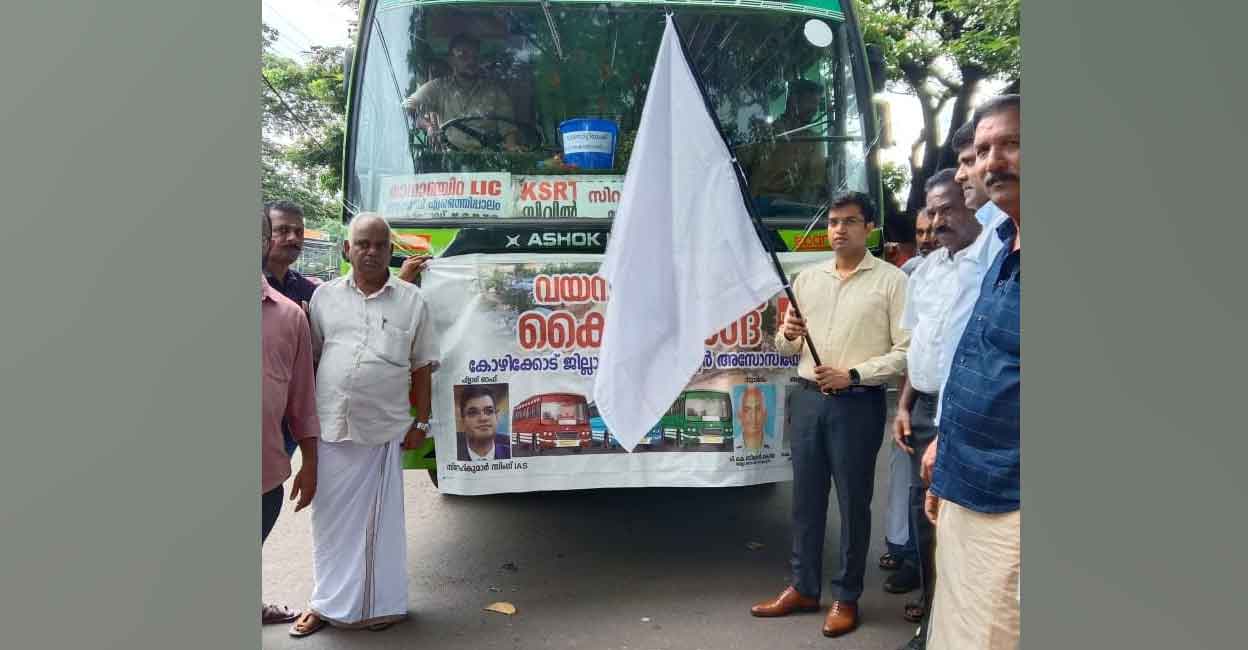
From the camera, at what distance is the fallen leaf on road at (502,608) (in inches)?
166

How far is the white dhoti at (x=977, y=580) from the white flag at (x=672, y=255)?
1225 millimetres

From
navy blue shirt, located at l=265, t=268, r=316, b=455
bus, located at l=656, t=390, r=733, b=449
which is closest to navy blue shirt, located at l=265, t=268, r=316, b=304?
navy blue shirt, located at l=265, t=268, r=316, b=455

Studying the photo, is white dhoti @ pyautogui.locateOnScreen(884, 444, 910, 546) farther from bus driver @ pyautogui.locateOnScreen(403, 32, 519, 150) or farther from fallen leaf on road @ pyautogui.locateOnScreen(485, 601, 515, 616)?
bus driver @ pyautogui.locateOnScreen(403, 32, 519, 150)

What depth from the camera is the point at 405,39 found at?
14.5 ft

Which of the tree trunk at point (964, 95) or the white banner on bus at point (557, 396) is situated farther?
the tree trunk at point (964, 95)

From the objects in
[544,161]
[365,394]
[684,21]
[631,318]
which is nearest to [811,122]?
[684,21]

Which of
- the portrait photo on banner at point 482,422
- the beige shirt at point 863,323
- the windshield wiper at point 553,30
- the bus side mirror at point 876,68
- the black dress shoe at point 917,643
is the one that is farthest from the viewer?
the bus side mirror at point 876,68

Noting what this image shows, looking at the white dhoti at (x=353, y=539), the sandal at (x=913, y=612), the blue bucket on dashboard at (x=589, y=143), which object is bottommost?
the sandal at (x=913, y=612)

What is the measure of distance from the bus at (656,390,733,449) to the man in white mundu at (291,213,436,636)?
3.51 feet

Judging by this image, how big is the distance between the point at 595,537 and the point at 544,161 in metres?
2.19

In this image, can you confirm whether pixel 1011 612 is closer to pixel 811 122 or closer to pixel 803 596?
pixel 803 596

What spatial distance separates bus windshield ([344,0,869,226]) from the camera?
4348 mm

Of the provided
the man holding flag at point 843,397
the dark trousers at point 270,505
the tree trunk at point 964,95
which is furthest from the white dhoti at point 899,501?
the tree trunk at point 964,95

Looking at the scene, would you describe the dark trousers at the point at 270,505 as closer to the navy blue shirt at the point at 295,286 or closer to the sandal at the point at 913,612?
the navy blue shirt at the point at 295,286
